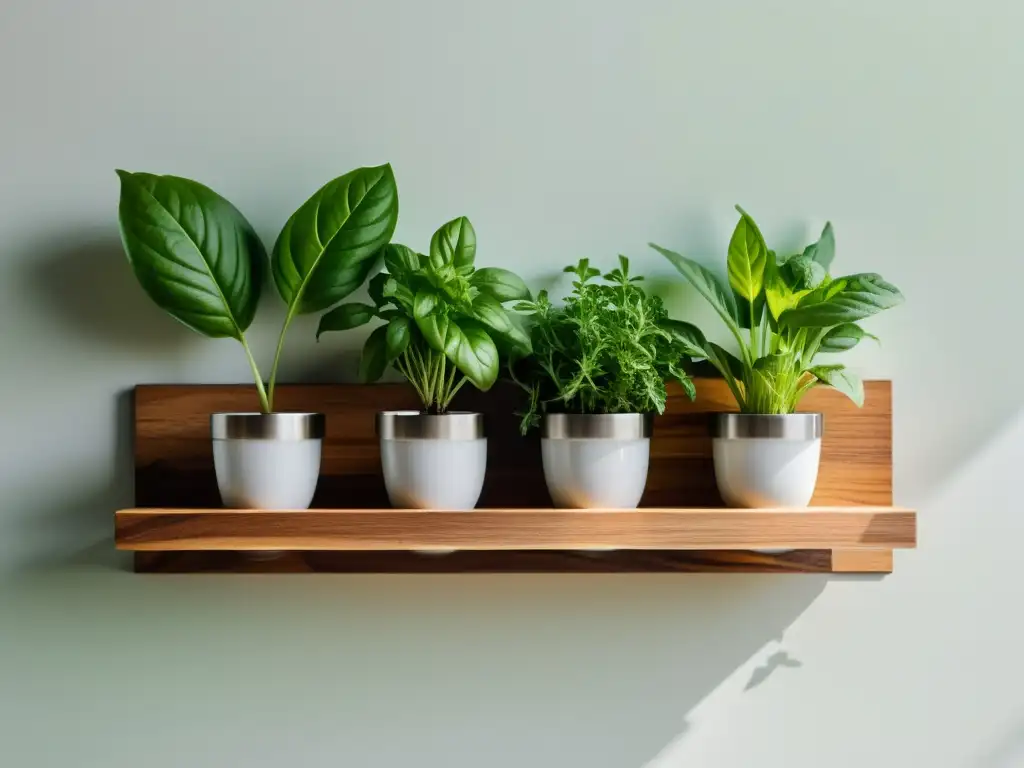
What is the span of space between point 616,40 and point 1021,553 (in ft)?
2.56

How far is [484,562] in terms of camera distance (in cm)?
97

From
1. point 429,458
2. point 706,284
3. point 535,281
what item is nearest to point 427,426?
point 429,458

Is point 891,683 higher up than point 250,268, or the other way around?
point 250,268

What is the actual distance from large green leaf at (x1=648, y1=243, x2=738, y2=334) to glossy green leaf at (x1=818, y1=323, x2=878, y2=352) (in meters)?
0.10

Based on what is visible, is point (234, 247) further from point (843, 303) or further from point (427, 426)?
point (843, 303)

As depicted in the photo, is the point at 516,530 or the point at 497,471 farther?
the point at 497,471

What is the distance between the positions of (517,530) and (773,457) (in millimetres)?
282

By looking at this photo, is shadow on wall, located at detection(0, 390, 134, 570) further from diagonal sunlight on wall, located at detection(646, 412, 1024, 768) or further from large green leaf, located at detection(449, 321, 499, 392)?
diagonal sunlight on wall, located at detection(646, 412, 1024, 768)

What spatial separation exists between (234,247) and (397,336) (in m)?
0.23

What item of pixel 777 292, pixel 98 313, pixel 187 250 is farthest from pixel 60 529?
pixel 777 292

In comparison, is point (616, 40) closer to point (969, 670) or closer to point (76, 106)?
point (76, 106)

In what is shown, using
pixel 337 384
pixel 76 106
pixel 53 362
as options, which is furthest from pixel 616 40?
pixel 53 362

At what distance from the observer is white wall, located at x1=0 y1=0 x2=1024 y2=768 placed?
39.8 inches

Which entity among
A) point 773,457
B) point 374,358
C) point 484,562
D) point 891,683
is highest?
point 374,358
